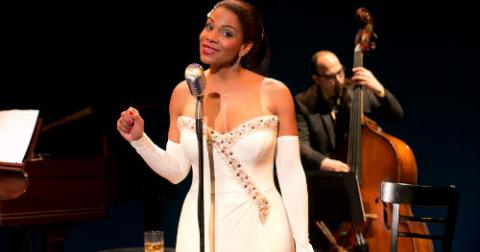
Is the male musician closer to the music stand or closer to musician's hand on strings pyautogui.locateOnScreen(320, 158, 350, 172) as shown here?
musician's hand on strings pyautogui.locateOnScreen(320, 158, 350, 172)

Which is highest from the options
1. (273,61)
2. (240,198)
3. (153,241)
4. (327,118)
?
(273,61)

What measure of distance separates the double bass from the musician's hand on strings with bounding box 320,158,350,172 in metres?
0.09

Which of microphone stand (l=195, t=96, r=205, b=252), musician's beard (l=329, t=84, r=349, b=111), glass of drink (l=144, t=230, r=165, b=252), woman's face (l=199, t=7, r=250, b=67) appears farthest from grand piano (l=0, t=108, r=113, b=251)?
microphone stand (l=195, t=96, r=205, b=252)

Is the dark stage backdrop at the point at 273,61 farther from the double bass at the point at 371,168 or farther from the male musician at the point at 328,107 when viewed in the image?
the double bass at the point at 371,168

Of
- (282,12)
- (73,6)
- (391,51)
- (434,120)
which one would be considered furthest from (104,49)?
(434,120)

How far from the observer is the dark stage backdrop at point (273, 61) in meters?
5.63

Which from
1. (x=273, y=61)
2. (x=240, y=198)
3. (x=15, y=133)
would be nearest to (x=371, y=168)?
(x=273, y=61)

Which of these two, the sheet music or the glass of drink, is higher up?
the sheet music

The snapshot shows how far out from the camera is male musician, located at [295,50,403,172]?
16.1ft

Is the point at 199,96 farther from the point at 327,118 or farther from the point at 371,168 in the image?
the point at 327,118

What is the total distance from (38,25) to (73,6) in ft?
1.08

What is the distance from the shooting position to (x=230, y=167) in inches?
90.1

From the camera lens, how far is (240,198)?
227 cm

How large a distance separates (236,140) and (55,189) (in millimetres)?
2466
